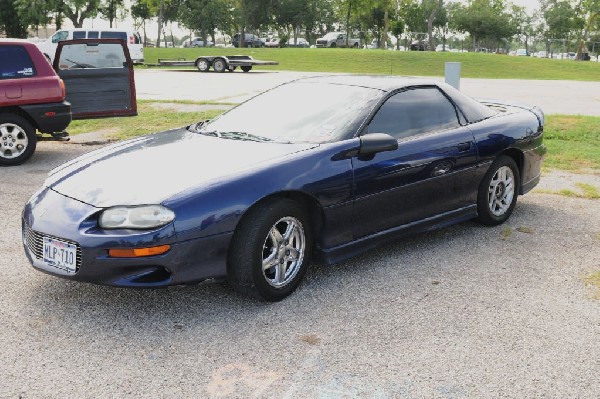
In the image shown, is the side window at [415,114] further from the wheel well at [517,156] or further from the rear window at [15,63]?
the rear window at [15,63]

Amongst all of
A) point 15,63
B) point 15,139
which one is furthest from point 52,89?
point 15,139

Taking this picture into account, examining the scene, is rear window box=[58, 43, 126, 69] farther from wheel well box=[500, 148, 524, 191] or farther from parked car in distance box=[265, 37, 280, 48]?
parked car in distance box=[265, 37, 280, 48]

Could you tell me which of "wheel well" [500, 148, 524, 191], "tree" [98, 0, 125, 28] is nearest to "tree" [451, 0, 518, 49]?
"tree" [98, 0, 125, 28]


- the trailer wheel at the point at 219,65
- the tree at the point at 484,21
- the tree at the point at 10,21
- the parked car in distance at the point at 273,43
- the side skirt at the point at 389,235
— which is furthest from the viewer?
the tree at the point at 484,21

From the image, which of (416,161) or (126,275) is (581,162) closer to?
(416,161)

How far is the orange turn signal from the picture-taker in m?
3.66

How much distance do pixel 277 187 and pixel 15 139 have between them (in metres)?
6.02

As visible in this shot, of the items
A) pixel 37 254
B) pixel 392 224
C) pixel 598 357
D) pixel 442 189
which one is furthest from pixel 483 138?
pixel 37 254

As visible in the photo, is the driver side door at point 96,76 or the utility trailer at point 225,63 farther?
the utility trailer at point 225,63

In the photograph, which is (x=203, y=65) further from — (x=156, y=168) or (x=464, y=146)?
(x=156, y=168)

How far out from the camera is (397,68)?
3472 centimetres

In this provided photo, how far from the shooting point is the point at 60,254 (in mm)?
3828

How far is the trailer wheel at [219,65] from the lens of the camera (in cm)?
3103

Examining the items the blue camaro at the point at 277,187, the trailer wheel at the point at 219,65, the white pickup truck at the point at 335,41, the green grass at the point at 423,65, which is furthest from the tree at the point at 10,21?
the blue camaro at the point at 277,187
